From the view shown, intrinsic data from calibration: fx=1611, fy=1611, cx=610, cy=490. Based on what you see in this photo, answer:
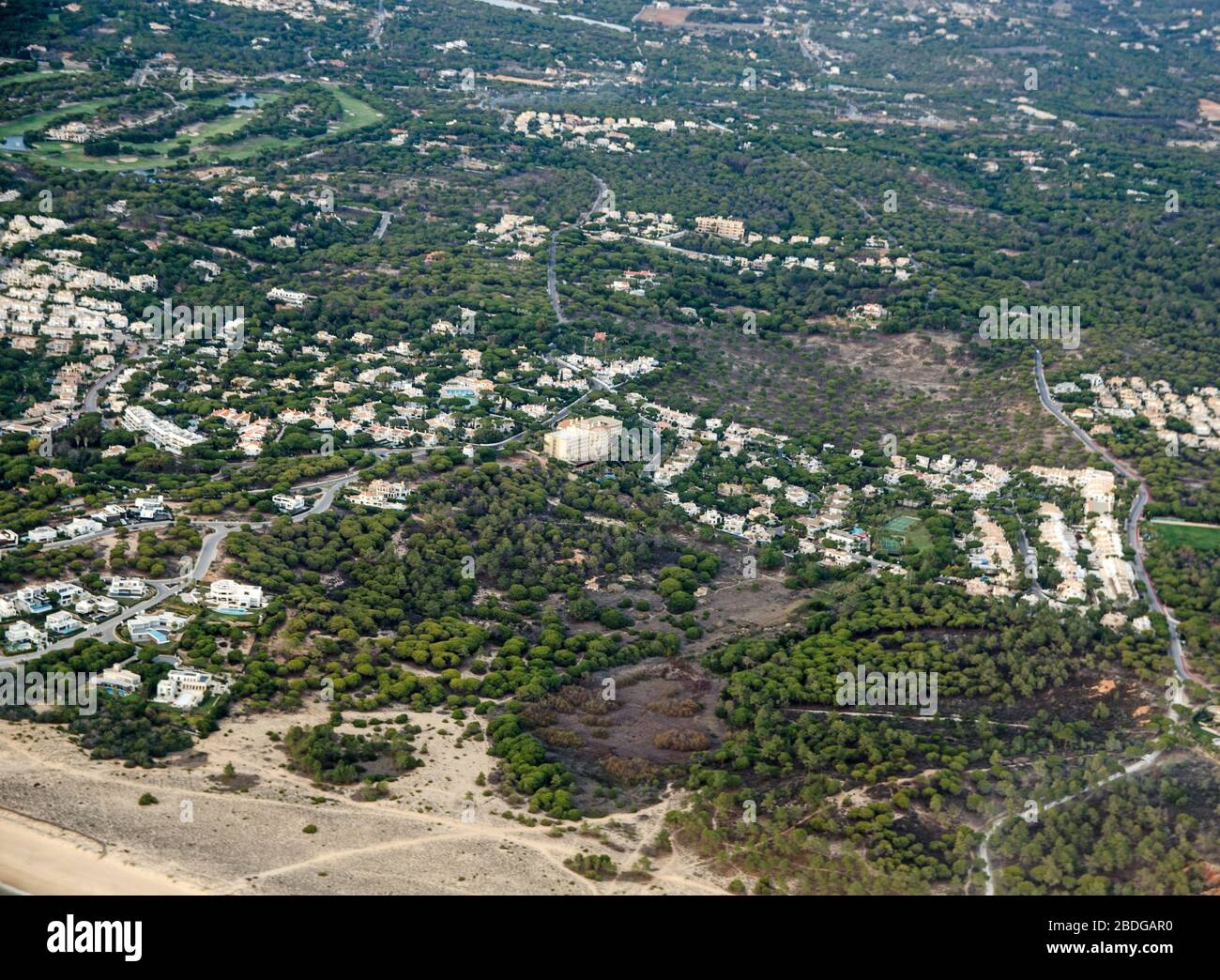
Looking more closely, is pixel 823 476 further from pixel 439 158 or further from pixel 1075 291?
pixel 439 158

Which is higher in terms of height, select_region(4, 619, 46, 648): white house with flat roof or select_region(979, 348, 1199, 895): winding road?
select_region(4, 619, 46, 648): white house with flat roof

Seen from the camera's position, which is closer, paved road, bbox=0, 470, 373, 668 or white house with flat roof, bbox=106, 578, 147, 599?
paved road, bbox=0, 470, 373, 668

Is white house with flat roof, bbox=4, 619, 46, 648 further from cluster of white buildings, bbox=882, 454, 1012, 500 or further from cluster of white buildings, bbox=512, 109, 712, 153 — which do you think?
cluster of white buildings, bbox=512, 109, 712, 153

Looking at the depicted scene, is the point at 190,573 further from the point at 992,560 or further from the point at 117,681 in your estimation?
the point at 992,560

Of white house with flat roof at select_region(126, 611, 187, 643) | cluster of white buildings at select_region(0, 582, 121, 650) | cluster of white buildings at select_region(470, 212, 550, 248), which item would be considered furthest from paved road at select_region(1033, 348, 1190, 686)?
cluster of white buildings at select_region(0, 582, 121, 650)

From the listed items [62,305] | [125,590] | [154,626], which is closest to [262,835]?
[154,626]

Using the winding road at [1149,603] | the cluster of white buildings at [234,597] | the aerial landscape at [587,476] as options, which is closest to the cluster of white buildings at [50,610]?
the aerial landscape at [587,476]
